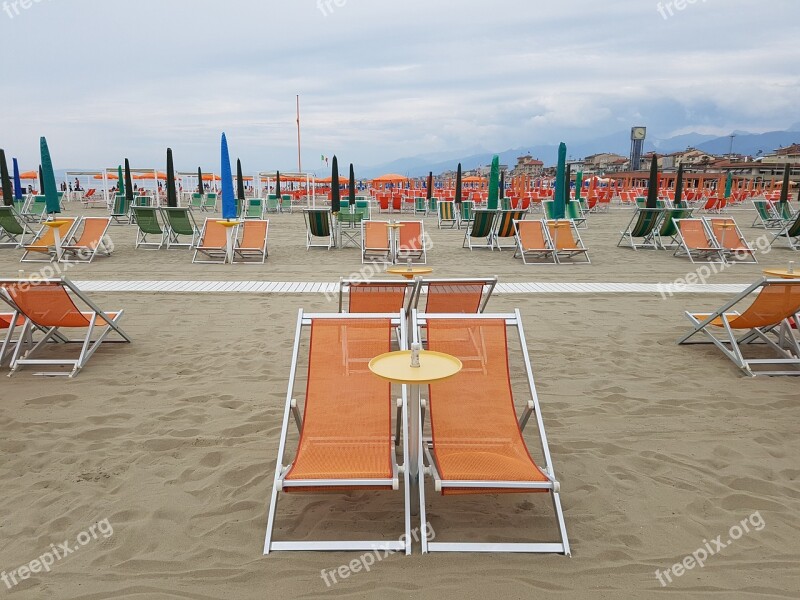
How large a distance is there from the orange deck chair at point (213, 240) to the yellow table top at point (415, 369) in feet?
25.2

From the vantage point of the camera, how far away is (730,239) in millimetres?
9953

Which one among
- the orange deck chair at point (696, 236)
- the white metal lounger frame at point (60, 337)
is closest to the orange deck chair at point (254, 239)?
the white metal lounger frame at point (60, 337)

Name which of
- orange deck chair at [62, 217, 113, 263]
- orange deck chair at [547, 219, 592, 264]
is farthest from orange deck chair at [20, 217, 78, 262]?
orange deck chair at [547, 219, 592, 264]

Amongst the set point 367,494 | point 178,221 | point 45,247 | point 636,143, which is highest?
point 636,143

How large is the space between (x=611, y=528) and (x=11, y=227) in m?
11.6

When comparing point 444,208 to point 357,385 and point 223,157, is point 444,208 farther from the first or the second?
point 357,385

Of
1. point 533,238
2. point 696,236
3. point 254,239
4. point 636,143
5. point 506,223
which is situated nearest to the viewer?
point 254,239

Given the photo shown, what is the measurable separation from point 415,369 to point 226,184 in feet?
30.6

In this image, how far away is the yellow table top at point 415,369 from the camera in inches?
80.1

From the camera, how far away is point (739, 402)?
3.59 meters

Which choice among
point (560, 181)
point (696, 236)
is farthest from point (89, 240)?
point (696, 236)

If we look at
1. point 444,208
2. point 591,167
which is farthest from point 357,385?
point 591,167

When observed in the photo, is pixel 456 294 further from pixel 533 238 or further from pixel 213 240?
pixel 213 240

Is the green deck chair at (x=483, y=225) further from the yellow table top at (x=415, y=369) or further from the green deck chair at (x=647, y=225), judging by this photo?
the yellow table top at (x=415, y=369)
